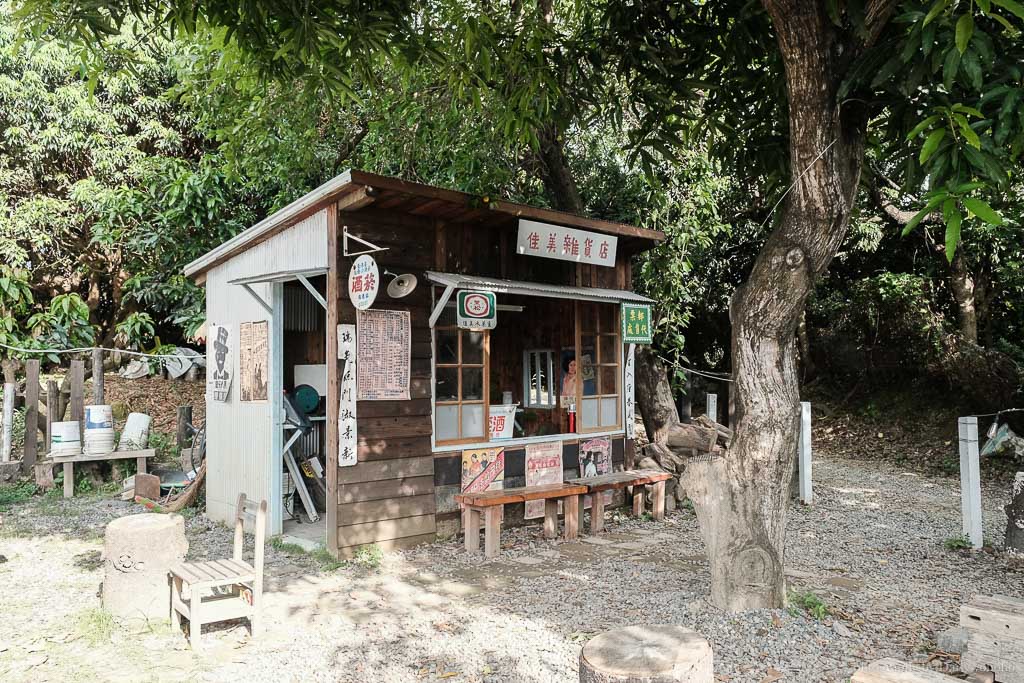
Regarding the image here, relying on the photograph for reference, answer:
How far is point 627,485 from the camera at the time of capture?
753 centimetres

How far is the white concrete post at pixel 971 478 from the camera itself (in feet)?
20.2

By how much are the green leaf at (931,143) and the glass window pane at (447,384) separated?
439 cm

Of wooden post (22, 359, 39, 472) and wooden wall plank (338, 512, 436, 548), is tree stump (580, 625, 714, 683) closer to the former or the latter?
wooden wall plank (338, 512, 436, 548)

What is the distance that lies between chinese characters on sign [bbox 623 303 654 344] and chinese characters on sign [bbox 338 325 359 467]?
296 centimetres

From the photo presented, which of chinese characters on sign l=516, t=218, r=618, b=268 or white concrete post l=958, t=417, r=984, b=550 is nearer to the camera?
white concrete post l=958, t=417, r=984, b=550

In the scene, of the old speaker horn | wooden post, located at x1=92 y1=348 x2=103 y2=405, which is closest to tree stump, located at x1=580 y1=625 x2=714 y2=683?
the old speaker horn

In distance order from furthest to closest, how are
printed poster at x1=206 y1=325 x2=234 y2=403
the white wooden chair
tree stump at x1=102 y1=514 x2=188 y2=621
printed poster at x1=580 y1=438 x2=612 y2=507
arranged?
printed poster at x1=580 y1=438 x2=612 y2=507 → printed poster at x1=206 y1=325 x2=234 y2=403 → tree stump at x1=102 y1=514 x2=188 y2=621 → the white wooden chair

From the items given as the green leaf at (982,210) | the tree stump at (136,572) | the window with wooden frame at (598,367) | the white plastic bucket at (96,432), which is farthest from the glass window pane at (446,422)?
the white plastic bucket at (96,432)

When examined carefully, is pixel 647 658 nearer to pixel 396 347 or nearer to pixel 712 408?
pixel 396 347

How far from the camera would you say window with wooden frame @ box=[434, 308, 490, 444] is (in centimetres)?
681

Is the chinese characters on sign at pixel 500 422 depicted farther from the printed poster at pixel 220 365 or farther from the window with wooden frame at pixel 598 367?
the printed poster at pixel 220 365

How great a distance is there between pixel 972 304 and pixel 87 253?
52.0 feet

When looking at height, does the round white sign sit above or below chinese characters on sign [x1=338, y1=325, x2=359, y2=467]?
above

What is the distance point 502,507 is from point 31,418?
657 cm
